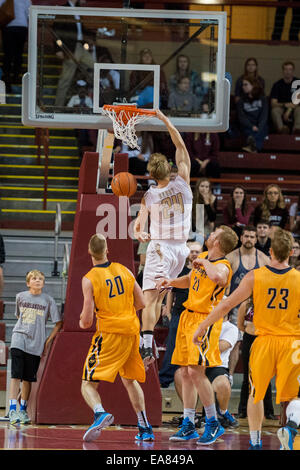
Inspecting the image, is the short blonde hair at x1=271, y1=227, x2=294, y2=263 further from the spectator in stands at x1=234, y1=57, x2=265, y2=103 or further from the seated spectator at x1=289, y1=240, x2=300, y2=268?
the spectator in stands at x1=234, y1=57, x2=265, y2=103

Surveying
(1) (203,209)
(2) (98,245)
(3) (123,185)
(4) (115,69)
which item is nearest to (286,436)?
(2) (98,245)

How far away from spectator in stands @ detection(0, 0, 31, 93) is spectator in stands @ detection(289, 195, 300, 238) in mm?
5055

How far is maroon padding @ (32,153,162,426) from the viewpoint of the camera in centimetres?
1036

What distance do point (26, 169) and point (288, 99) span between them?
462 centimetres

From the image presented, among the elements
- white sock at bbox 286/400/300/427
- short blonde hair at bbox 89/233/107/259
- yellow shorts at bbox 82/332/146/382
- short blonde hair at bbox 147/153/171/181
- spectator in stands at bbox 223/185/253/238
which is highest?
short blonde hair at bbox 147/153/171/181

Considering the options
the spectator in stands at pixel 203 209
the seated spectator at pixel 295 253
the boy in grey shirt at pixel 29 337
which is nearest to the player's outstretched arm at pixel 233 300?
the boy in grey shirt at pixel 29 337

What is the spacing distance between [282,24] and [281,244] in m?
11.1

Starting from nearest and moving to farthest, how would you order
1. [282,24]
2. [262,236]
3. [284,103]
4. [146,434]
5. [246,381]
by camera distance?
[146,434] < [246,381] < [262,236] < [284,103] < [282,24]

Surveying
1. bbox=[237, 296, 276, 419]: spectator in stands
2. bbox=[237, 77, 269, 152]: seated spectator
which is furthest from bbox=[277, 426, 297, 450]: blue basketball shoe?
bbox=[237, 77, 269, 152]: seated spectator

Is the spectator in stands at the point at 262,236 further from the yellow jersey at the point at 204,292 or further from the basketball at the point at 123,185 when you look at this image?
the yellow jersey at the point at 204,292

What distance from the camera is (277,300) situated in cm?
772

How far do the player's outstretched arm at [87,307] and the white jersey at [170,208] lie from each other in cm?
118

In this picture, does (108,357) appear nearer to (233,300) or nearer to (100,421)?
(100,421)
